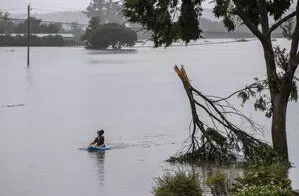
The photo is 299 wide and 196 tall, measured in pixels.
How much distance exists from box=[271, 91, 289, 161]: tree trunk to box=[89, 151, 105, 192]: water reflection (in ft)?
20.1

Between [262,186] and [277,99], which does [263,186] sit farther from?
[277,99]

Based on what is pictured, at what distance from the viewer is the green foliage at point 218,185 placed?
17609mm

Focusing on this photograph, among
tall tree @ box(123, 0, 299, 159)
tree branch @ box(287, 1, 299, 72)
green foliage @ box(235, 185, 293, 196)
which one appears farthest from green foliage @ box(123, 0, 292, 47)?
green foliage @ box(235, 185, 293, 196)

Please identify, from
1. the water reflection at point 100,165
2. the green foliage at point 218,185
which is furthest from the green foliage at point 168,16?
the green foliage at point 218,185

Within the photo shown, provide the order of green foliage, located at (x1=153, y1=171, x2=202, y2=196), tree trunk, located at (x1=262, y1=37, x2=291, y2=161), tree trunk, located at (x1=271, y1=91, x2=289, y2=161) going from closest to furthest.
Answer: green foliage, located at (x1=153, y1=171, x2=202, y2=196), tree trunk, located at (x1=262, y1=37, x2=291, y2=161), tree trunk, located at (x1=271, y1=91, x2=289, y2=161)

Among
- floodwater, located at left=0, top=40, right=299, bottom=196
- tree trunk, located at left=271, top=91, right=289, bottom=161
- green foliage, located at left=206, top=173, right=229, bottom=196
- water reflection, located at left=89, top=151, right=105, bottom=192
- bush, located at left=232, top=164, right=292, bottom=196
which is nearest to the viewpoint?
bush, located at left=232, top=164, right=292, bottom=196

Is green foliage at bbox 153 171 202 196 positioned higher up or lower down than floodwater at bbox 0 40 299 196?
higher up

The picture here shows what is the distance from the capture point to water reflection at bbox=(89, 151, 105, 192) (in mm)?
27006

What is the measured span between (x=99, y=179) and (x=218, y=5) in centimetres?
880

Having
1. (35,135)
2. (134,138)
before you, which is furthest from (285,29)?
(35,135)

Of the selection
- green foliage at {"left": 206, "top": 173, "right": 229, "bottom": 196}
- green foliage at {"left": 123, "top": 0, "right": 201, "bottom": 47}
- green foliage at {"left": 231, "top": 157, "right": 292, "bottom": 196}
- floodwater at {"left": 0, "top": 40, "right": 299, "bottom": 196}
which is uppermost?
green foliage at {"left": 123, "top": 0, "right": 201, "bottom": 47}

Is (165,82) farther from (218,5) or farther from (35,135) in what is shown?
(218,5)

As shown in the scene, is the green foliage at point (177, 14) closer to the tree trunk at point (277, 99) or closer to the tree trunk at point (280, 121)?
the tree trunk at point (277, 99)

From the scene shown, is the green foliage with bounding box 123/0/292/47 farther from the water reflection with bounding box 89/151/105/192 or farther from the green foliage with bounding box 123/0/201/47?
the water reflection with bounding box 89/151/105/192
